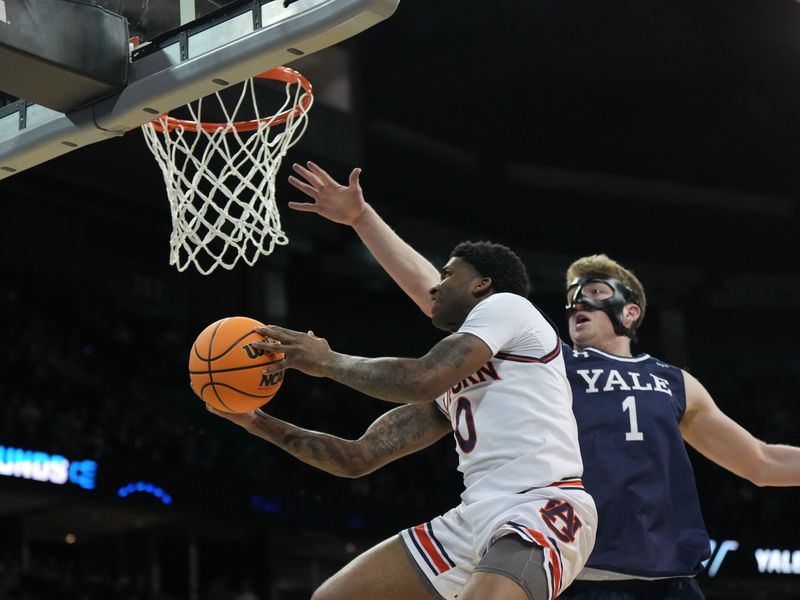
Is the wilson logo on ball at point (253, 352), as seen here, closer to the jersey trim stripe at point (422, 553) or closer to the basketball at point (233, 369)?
the basketball at point (233, 369)

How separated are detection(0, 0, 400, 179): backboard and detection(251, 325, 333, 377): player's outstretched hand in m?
0.96

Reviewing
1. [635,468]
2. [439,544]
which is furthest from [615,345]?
[439,544]

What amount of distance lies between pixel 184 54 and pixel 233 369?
3.89 feet

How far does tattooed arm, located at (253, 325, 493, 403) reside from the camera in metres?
3.46

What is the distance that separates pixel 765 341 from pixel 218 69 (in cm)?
1879

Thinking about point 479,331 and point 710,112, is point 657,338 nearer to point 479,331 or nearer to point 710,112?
point 710,112

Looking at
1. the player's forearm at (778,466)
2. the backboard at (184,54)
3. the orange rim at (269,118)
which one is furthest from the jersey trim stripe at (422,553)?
the orange rim at (269,118)

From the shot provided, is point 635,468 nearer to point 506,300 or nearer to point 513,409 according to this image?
point 513,409

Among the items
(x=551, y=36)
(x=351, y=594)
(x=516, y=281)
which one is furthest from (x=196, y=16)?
(x=551, y=36)

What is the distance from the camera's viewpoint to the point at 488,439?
11.9 ft

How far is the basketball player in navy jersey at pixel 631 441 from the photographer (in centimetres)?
406

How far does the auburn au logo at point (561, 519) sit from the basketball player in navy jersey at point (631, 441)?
556 millimetres

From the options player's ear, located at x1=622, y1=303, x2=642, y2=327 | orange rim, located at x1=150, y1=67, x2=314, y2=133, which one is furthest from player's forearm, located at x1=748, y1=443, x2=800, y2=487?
orange rim, located at x1=150, y1=67, x2=314, y2=133

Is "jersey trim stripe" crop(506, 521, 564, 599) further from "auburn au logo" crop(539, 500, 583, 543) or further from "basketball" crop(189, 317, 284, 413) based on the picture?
"basketball" crop(189, 317, 284, 413)
